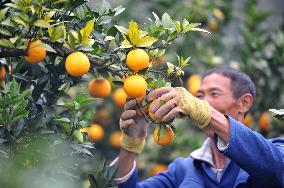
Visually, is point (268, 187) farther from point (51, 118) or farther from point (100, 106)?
point (100, 106)

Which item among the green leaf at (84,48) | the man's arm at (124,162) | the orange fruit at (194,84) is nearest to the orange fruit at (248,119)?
the orange fruit at (194,84)

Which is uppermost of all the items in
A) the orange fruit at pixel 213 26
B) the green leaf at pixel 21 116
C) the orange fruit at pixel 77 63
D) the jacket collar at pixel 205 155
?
the orange fruit at pixel 77 63

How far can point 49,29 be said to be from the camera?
180cm

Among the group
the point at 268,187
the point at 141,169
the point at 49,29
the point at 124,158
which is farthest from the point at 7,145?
the point at 141,169

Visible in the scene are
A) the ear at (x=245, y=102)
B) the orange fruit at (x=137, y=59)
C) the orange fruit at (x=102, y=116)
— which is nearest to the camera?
the orange fruit at (x=137, y=59)

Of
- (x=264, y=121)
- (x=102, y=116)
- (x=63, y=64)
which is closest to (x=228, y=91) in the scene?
(x=63, y=64)

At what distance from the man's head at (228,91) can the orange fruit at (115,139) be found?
4.64ft

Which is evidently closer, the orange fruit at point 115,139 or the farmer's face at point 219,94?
the farmer's face at point 219,94

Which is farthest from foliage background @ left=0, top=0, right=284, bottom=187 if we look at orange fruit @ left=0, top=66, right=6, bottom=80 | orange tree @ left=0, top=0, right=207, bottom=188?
orange fruit @ left=0, top=66, right=6, bottom=80

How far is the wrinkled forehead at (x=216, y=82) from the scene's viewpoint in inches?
109

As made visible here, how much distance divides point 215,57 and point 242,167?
7.15 ft

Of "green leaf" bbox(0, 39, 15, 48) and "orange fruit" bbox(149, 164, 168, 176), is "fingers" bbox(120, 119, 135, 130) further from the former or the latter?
"orange fruit" bbox(149, 164, 168, 176)

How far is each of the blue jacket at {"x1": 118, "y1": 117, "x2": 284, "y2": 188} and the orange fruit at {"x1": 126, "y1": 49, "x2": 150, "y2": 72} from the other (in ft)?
1.39

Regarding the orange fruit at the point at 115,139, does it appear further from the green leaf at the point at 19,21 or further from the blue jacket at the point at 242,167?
the green leaf at the point at 19,21
